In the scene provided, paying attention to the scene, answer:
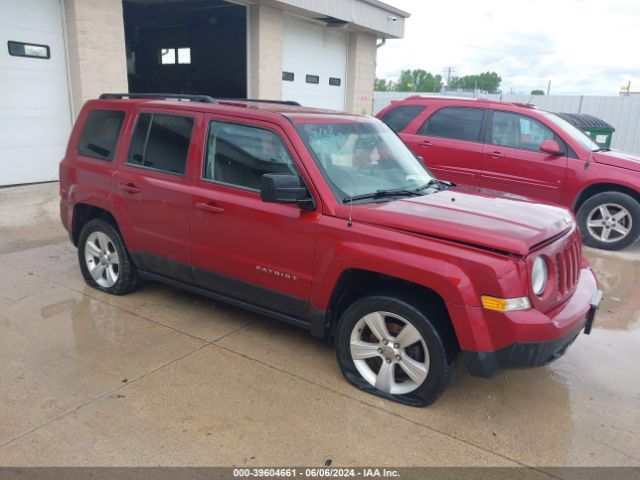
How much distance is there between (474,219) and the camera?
3.22 m

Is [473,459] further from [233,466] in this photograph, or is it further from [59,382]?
[59,382]

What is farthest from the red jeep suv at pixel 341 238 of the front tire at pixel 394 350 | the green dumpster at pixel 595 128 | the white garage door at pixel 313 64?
the white garage door at pixel 313 64

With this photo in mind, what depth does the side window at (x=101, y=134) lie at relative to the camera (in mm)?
4773

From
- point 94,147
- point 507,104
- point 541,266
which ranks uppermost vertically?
point 507,104

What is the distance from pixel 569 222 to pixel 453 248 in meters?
1.16

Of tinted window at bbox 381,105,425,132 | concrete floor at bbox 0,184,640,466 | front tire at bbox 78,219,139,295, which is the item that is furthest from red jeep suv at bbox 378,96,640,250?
front tire at bbox 78,219,139,295

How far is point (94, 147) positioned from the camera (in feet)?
16.3

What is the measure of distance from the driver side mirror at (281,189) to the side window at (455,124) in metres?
4.86

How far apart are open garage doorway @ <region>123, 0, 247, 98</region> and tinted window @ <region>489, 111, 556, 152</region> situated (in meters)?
9.17

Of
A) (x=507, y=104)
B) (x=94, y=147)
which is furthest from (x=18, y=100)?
(x=507, y=104)

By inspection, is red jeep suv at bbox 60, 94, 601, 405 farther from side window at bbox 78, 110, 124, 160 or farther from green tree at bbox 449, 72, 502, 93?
green tree at bbox 449, 72, 502, 93

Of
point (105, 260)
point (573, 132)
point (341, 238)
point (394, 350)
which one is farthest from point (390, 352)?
point (573, 132)

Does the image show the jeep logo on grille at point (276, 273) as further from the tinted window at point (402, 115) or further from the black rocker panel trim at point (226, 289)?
the tinted window at point (402, 115)

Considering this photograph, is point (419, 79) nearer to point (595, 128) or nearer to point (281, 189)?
point (595, 128)
